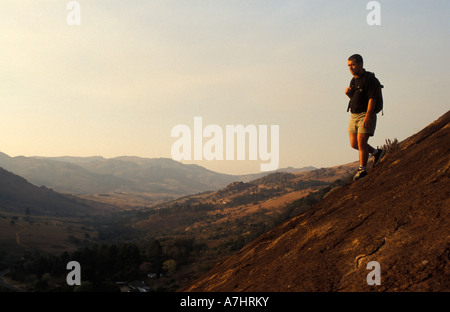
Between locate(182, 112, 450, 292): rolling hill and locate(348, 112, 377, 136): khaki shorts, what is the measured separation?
88cm

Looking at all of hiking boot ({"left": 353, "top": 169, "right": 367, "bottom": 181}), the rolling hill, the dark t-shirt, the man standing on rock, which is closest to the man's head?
the man standing on rock

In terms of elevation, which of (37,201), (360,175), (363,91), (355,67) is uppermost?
(355,67)

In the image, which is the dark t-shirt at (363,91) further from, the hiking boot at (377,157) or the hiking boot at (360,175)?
the hiking boot at (377,157)

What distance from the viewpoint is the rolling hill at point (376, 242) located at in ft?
9.97

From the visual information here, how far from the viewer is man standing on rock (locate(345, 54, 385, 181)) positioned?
20.0ft

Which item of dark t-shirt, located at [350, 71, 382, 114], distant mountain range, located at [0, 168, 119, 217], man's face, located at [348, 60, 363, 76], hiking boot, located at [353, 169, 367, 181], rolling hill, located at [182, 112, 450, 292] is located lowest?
distant mountain range, located at [0, 168, 119, 217]

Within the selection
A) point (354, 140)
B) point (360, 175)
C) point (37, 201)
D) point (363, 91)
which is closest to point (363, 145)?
point (354, 140)

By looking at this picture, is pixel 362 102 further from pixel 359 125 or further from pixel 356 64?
pixel 356 64

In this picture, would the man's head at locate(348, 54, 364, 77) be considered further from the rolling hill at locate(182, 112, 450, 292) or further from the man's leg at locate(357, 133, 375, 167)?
the rolling hill at locate(182, 112, 450, 292)

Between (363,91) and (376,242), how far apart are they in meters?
3.69

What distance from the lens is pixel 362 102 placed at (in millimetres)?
6395

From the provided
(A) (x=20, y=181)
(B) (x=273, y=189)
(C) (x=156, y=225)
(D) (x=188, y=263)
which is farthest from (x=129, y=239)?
(A) (x=20, y=181)

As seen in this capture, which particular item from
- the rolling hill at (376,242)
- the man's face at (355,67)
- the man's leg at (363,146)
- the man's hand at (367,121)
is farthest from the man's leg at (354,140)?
the man's face at (355,67)

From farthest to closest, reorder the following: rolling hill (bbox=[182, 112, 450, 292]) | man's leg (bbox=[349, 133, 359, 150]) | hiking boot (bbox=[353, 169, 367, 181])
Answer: hiking boot (bbox=[353, 169, 367, 181]) → man's leg (bbox=[349, 133, 359, 150]) → rolling hill (bbox=[182, 112, 450, 292])
